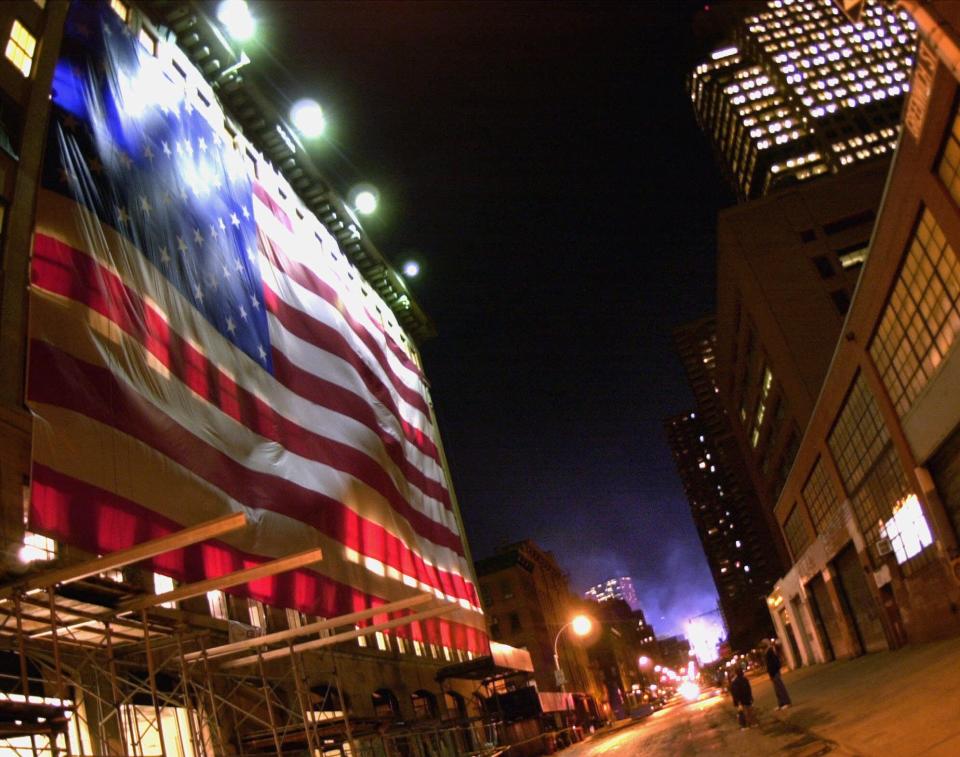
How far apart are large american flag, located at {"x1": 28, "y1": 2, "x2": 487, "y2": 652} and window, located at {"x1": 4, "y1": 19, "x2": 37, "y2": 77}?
8.58 feet

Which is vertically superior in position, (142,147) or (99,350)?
(142,147)

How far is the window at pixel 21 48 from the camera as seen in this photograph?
56.7 feet

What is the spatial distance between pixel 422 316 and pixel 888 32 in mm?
191524

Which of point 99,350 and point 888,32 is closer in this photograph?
point 99,350

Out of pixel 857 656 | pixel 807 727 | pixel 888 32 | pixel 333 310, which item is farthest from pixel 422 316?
pixel 888 32

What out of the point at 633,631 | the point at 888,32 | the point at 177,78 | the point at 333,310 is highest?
the point at 888,32

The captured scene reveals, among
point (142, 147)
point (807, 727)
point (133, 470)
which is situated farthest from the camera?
point (807, 727)

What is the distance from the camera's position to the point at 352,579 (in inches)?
633

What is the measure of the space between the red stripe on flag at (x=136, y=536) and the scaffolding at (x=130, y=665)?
35cm

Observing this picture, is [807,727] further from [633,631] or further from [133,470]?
[633,631]

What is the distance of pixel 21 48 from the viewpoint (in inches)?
697

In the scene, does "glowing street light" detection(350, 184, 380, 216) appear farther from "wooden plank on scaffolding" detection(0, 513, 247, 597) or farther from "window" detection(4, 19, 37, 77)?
"wooden plank on scaffolding" detection(0, 513, 247, 597)

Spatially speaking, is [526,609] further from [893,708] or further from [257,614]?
[893,708]

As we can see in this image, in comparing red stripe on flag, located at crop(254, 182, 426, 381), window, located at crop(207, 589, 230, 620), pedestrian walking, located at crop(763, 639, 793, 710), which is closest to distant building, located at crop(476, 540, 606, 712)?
pedestrian walking, located at crop(763, 639, 793, 710)
